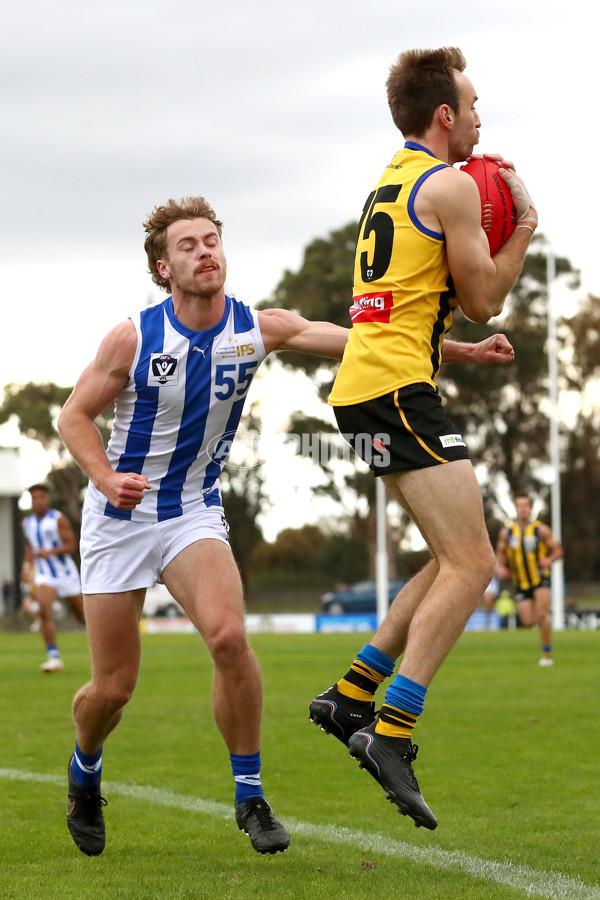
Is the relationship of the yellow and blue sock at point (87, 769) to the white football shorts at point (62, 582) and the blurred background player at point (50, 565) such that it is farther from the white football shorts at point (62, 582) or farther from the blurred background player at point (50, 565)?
the white football shorts at point (62, 582)

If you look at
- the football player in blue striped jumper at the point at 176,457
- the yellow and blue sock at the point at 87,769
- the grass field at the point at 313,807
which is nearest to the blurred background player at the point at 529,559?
the grass field at the point at 313,807

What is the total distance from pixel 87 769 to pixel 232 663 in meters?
1.08

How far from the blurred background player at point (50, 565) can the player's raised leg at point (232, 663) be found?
1123 centimetres

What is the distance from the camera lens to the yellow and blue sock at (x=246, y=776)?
541cm

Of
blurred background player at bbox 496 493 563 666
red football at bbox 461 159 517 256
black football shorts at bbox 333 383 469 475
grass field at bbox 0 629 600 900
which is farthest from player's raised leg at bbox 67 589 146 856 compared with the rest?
Result: blurred background player at bbox 496 493 563 666

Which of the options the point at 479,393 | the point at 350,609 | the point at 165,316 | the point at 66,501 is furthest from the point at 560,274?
the point at 165,316

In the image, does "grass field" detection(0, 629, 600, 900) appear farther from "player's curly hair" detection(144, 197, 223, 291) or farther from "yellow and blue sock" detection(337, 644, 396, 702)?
"player's curly hair" detection(144, 197, 223, 291)

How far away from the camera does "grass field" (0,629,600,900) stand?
5051mm

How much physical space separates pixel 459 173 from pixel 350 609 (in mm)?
44662

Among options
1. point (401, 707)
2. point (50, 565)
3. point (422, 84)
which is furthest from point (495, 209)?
→ point (50, 565)

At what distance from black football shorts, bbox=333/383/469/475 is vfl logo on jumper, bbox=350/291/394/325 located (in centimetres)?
30

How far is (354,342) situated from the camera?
16.7 feet

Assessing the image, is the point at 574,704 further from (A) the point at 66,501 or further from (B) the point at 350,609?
(A) the point at 66,501

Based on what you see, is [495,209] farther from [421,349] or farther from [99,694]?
[99,694]
